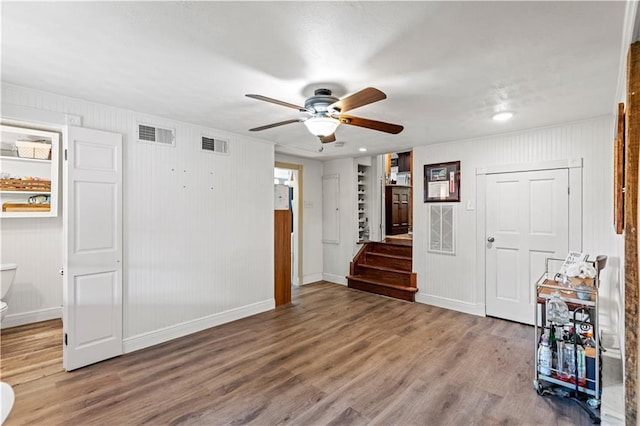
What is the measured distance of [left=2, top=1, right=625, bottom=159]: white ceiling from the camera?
5.11 feet

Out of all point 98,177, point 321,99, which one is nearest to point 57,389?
point 98,177

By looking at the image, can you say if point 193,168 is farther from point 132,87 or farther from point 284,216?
point 284,216

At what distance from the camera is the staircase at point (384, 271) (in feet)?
16.3

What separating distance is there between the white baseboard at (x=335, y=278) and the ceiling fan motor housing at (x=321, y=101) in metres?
4.00

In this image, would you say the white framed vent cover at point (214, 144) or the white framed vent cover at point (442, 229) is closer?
the white framed vent cover at point (214, 144)

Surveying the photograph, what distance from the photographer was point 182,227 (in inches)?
140

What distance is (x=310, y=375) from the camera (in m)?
2.70

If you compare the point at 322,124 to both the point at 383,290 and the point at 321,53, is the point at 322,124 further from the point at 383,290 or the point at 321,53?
the point at 383,290

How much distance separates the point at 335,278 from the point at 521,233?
3.28 meters

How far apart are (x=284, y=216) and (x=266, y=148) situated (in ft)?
3.54

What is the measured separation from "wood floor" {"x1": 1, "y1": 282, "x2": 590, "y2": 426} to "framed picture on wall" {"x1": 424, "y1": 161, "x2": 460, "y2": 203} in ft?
5.81

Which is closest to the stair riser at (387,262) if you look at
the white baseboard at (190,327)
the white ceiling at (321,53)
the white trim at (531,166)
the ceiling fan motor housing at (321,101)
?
the white trim at (531,166)

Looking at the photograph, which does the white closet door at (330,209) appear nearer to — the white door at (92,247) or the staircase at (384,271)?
the staircase at (384,271)

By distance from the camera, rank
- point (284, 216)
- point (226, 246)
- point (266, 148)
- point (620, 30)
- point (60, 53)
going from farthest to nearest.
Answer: point (284, 216)
point (266, 148)
point (226, 246)
point (60, 53)
point (620, 30)
